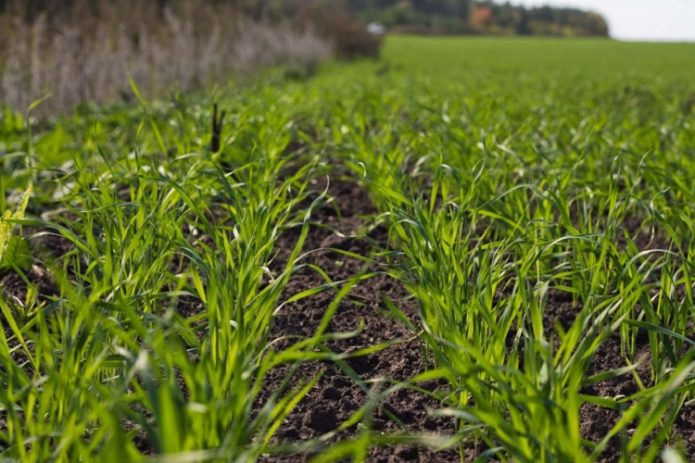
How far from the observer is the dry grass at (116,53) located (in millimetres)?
6246

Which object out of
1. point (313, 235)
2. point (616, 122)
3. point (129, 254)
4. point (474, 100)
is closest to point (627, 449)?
point (129, 254)

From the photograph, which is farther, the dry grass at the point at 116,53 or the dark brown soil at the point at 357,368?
the dry grass at the point at 116,53

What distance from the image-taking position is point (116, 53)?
27.1ft

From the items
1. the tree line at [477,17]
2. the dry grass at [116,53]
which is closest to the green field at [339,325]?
the dry grass at [116,53]

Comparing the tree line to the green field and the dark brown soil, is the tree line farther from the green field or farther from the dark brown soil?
the dark brown soil

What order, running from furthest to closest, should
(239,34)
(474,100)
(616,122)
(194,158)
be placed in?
1. (239,34)
2. (474,100)
3. (616,122)
4. (194,158)

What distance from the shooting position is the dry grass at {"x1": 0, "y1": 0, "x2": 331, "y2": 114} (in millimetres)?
6246

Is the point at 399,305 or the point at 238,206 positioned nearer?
the point at 238,206

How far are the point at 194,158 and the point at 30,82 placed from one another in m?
3.94

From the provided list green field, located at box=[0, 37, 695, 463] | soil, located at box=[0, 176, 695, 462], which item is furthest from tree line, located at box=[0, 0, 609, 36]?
soil, located at box=[0, 176, 695, 462]

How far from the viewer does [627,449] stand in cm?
111

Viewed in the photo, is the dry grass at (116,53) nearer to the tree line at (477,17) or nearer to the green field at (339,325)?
the green field at (339,325)

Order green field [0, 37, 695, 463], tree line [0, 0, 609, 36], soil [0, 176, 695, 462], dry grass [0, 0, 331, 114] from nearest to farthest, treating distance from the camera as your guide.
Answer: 1. green field [0, 37, 695, 463]
2. soil [0, 176, 695, 462]
3. dry grass [0, 0, 331, 114]
4. tree line [0, 0, 609, 36]

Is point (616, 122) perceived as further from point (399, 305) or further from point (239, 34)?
point (239, 34)
